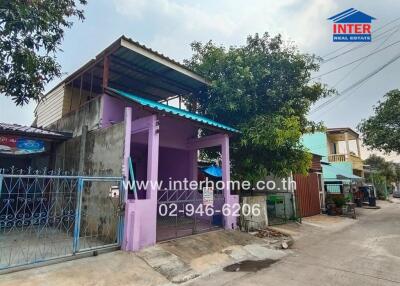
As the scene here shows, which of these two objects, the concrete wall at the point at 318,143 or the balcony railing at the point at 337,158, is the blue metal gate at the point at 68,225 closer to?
the concrete wall at the point at 318,143

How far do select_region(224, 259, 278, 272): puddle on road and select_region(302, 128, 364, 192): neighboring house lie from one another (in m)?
15.3

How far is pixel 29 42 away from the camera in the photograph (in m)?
Answer: 6.54

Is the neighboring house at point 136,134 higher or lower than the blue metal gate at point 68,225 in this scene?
higher

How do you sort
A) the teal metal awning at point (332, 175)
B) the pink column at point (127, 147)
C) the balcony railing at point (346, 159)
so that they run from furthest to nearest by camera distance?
1. the balcony railing at point (346, 159)
2. the teal metal awning at point (332, 175)
3. the pink column at point (127, 147)

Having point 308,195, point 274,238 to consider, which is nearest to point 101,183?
point 274,238

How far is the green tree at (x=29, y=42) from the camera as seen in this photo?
5.82 meters

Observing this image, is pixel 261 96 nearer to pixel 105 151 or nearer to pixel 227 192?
pixel 227 192

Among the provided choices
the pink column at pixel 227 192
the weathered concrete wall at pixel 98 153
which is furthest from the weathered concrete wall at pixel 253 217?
the weathered concrete wall at pixel 98 153

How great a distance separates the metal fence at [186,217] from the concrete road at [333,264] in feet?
8.24

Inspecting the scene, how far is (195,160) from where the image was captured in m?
11.3

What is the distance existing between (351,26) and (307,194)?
8.82 metres

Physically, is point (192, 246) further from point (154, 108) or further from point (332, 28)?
point (332, 28)

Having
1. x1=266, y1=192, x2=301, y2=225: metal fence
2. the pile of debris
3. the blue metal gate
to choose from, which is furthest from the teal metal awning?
the blue metal gate

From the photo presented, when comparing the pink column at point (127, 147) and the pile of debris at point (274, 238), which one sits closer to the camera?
the pink column at point (127, 147)
